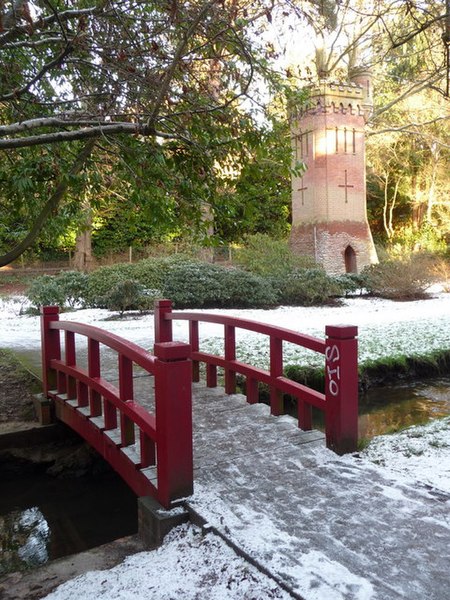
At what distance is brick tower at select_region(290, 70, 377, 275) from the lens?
71.8ft

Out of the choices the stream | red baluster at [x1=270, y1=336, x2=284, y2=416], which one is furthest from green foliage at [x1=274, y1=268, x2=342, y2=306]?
red baluster at [x1=270, y1=336, x2=284, y2=416]

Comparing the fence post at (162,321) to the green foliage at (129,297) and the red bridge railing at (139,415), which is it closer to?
the red bridge railing at (139,415)

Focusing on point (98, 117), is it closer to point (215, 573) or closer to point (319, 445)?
point (319, 445)

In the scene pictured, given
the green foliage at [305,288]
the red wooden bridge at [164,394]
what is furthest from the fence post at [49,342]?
the green foliage at [305,288]

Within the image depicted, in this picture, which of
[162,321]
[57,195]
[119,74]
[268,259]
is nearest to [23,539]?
[162,321]

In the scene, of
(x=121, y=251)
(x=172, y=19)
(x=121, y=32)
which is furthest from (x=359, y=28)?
(x=172, y=19)

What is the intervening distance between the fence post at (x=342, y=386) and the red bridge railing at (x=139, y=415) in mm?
1241

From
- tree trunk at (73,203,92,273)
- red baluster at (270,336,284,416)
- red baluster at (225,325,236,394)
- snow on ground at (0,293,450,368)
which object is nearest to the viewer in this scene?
red baluster at (270,336,284,416)

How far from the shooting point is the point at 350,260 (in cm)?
2245

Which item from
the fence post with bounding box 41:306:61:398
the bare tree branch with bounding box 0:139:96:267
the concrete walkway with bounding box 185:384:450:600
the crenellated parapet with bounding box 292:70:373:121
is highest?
the crenellated parapet with bounding box 292:70:373:121

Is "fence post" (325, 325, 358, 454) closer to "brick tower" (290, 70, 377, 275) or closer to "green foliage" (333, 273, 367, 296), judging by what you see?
"green foliage" (333, 273, 367, 296)

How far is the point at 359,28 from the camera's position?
20.1m

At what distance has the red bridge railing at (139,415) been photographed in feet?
10.6

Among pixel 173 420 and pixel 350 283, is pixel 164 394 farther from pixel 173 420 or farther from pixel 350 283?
pixel 350 283
